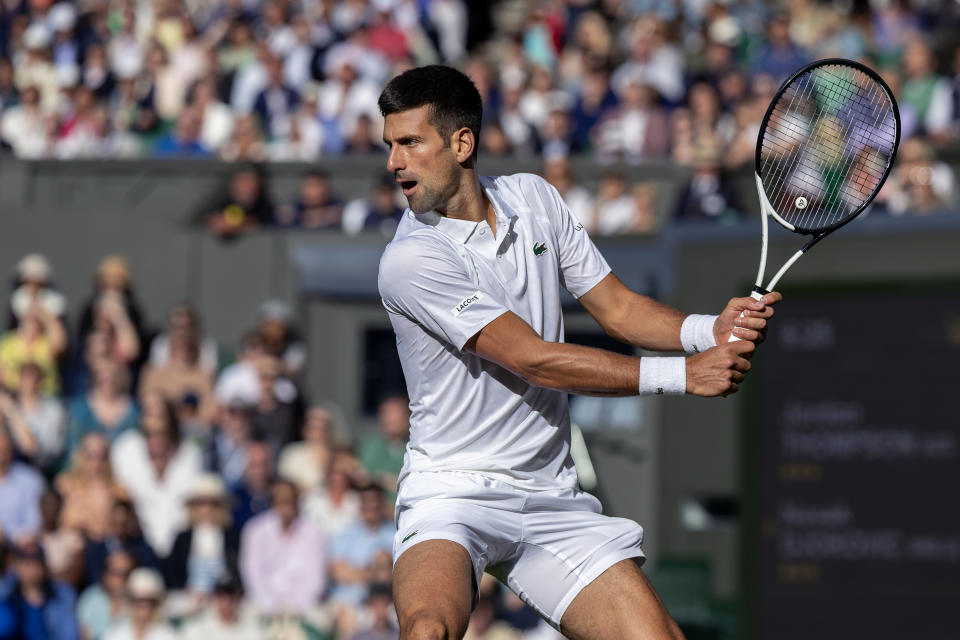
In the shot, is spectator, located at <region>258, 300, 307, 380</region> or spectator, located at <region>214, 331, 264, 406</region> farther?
spectator, located at <region>258, 300, 307, 380</region>

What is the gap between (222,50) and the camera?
14.6 metres

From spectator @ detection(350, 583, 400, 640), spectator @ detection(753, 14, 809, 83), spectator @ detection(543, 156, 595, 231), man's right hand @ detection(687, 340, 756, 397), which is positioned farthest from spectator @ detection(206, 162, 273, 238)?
man's right hand @ detection(687, 340, 756, 397)

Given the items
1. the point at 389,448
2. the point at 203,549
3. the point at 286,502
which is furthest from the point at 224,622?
the point at 389,448

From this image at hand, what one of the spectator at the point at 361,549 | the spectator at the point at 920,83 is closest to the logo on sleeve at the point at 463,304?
the spectator at the point at 361,549

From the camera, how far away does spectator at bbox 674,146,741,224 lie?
10.8 metres

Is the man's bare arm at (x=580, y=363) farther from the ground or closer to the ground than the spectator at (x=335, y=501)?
farther from the ground

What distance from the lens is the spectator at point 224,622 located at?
9555 millimetres

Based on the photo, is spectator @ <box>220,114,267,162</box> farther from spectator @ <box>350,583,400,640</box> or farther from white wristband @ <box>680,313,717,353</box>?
white wristband @ <box>680,313,717,353</box>

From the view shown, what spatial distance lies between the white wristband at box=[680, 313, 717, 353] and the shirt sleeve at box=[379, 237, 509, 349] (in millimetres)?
538

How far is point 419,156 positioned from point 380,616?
15.9 feet

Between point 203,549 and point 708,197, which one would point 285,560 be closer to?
point 203,549

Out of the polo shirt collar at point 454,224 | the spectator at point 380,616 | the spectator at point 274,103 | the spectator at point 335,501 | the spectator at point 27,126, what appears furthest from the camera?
the spectator at point 27,126

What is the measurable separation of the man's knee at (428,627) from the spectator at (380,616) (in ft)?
15.4

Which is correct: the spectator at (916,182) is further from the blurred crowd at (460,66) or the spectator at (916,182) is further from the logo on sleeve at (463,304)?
the logo on sleeve at (463,304)
